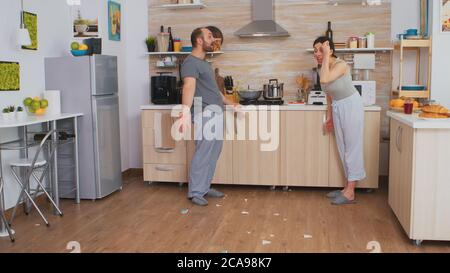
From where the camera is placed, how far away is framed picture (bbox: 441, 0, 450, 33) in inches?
186

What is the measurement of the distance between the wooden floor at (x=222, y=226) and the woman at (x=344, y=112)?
26 centimetres

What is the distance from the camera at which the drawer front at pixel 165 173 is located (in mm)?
5340

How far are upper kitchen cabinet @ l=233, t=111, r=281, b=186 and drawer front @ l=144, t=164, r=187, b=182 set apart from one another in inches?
22.4

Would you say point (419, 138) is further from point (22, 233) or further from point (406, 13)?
point (22, 233)

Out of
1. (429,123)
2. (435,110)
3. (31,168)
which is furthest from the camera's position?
(31,168)

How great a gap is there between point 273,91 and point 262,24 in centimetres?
75

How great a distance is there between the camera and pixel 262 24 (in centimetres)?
542

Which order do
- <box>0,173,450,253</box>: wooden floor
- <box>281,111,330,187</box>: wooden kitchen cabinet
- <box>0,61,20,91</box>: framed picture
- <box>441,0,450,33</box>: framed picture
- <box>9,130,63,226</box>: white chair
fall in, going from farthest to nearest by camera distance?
<box>281,111,330,187</box>: wooden kitchen cabinet → <box>441,0,450,33</box>: framed picture → <box>0,61,20,91</box>: framed picture → <box>9,130,63,226</box>: white chair → <box>0,173,450,253</box>: wooden floor

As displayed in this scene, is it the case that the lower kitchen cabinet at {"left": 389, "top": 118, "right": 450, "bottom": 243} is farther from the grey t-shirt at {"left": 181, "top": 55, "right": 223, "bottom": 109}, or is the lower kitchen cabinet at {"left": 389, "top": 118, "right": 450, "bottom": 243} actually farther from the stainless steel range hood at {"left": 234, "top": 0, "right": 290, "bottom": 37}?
the stainless steel range hood at {"left": 234, "top": 0, "right": 290, "bottom": 37}

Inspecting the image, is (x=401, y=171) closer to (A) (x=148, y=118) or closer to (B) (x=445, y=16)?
(B) (x=445, y=16)

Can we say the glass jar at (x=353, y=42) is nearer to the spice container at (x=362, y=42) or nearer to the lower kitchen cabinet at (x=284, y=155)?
the spice container at (x=362, y=42)

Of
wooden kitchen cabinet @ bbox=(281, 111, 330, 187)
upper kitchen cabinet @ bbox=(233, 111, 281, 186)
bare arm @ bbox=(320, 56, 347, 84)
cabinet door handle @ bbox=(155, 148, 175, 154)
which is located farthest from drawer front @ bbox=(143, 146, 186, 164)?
bare arm @ bbox=(320, 56, 347, 84)

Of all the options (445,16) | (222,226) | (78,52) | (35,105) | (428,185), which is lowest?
(222,226)

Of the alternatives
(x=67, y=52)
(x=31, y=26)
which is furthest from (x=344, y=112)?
(x=31, y=26)
